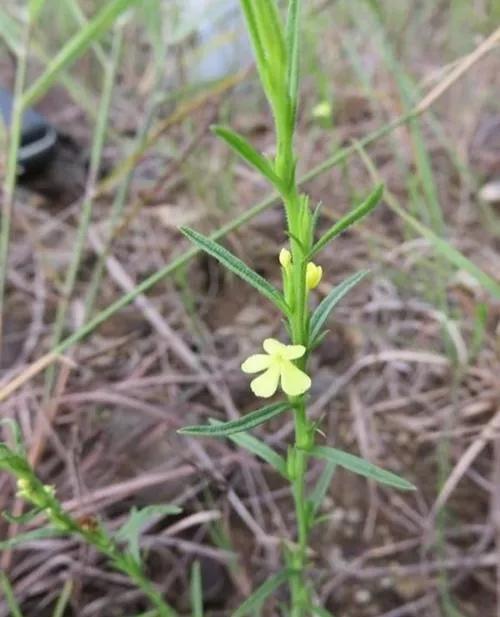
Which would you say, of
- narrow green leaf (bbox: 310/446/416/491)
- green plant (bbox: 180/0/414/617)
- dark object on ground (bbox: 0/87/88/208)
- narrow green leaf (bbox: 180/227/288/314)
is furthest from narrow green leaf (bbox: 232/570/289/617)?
dark object on ground (bbox: 0/87/88/208)

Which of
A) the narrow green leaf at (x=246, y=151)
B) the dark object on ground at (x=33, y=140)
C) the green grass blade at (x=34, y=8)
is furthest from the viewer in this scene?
the dark object on ground at (x=33, y=140)

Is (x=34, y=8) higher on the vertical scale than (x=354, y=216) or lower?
higher

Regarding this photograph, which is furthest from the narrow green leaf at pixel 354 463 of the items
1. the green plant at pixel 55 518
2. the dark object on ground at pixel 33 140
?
the dark object on ground at pixel 33 140

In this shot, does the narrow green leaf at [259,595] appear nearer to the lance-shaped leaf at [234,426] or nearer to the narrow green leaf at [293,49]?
the lance-shaped leaf at [234,426]

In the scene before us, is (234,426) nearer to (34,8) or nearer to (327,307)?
(327,307)

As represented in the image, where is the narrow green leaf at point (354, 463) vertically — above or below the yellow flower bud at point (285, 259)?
below

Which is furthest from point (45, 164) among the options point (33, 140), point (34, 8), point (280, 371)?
point (280, 371)

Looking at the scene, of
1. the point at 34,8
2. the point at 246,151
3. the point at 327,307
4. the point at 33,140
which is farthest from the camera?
the point at 33,140
